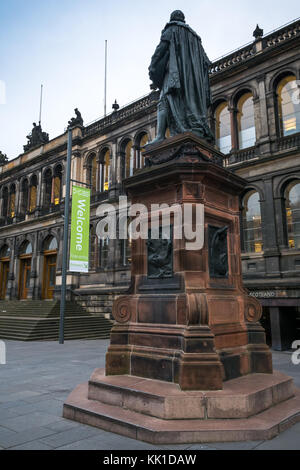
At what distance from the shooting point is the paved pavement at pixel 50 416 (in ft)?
12.0

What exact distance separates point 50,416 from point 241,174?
1454cm

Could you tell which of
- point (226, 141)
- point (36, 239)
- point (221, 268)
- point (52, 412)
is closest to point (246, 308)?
point (221, 268)

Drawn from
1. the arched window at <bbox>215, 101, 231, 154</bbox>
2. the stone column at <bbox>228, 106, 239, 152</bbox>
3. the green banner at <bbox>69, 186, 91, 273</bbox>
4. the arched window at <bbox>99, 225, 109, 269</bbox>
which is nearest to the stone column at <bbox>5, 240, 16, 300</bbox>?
the arched window at <bbox>99, 225, 109, 269</bbox>

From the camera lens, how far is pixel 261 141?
1675cm

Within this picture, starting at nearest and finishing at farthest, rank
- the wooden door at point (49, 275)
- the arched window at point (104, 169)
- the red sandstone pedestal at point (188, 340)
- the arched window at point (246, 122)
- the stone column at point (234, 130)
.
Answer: the red sandstone pedestal at point (188, 340), the arched window at point (246, 122), the stone column at point (234, 130), the arched window at point (104, 169), the wooden door at point (49, 275)

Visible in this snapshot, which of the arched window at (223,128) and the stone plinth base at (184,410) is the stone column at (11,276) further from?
the stone plinth base at (184,410)

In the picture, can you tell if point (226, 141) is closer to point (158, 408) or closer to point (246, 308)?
point (246, 308)

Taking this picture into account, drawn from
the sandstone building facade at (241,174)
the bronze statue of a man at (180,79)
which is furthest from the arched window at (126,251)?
the bronze statue of a man at (180,79)

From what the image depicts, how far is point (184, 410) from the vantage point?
13.4 ft

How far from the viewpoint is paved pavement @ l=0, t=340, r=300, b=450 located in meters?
3.66

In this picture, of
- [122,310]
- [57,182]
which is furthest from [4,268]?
[122,310]

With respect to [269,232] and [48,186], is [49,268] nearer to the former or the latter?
[48,186]

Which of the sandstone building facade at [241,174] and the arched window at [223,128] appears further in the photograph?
the arched window at [223,128]

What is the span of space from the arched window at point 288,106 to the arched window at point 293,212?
104 inches
